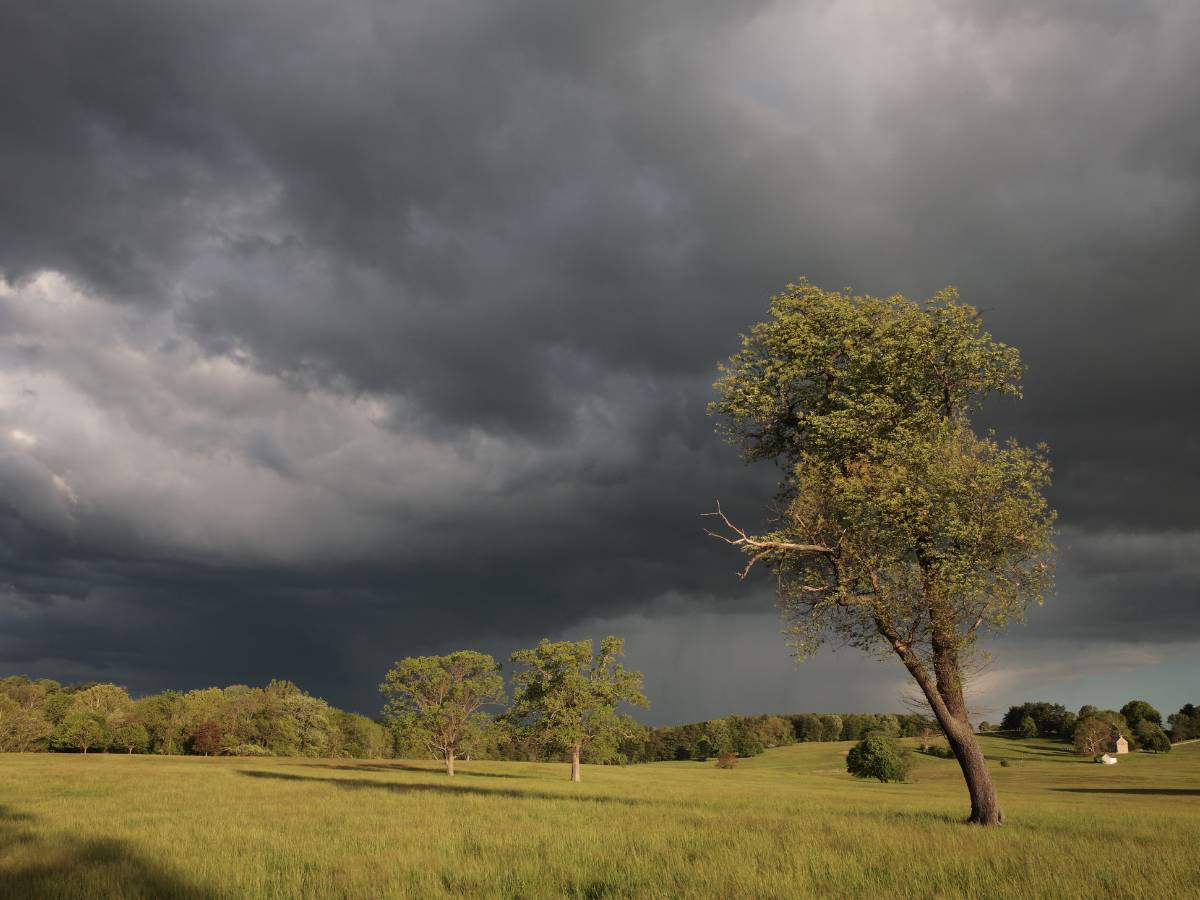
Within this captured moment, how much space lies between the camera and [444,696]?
8031 centimetres

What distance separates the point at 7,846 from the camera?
17.6 metres

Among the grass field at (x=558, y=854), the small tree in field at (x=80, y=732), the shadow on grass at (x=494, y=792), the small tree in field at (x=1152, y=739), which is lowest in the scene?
the small tree in field at (x=1152, y=739)

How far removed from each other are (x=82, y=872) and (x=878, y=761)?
99.9 metres

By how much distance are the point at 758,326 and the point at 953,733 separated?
1490 centimetres

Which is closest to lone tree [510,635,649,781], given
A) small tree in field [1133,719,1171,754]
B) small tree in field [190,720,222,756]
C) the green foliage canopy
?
the green foliage canopy

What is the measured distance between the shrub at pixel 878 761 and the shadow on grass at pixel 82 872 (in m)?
95.9

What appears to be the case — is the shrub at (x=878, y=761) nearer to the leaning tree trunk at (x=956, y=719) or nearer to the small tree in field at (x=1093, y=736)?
the small tree in field at (x=1093, y=736)

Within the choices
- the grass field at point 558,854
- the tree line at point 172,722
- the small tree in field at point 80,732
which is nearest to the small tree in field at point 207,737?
the tree line at point 172,722

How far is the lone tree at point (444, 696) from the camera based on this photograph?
77250mm

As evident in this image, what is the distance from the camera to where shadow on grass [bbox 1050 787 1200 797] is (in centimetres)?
6722

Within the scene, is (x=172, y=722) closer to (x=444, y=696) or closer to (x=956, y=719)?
(x=444, y=696)

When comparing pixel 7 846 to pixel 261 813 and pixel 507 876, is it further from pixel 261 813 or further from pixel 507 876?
pixel 507 876

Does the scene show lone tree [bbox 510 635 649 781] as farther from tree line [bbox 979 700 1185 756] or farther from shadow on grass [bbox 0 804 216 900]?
tree line [bbox 979 700 1185 756]

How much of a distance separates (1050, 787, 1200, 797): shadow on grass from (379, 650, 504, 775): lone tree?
191 ft
